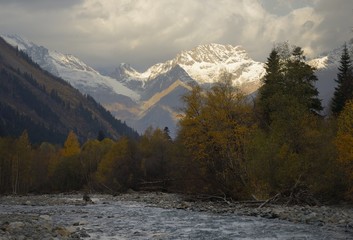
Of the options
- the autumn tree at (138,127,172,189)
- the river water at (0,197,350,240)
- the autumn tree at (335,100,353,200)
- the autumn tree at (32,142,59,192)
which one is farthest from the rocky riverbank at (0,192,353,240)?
the autumn tree at (32,142,59,192)

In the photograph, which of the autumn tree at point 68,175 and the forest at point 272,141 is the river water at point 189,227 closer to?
the forest at point 272,141

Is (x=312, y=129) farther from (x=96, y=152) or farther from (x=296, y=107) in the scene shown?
(x=96, y=152)

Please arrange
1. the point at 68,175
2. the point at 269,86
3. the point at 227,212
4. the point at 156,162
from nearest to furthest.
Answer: the point at 227,212 → the point at 269,86 → the point at 156,162 → the point at 68,175

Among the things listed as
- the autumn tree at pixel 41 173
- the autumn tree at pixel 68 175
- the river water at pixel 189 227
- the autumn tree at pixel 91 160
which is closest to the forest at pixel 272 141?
the river water at pixel 189 227

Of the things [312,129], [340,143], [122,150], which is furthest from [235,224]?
[122,150]

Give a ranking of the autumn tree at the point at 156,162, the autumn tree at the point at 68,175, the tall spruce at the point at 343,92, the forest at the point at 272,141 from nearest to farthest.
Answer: the forest at the point at 272,141, the tall spruce at the point at 343,92, the autumn tree at the point at 156,162, the autumn tree at the point at 68,175

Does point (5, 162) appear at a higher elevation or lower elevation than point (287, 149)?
higher

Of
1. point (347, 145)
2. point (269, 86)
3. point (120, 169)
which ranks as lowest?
point (120, 169)

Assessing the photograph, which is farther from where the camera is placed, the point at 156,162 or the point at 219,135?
the point at 156,162

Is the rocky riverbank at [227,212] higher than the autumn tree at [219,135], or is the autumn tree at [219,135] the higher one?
the autumn tree at [219,135]

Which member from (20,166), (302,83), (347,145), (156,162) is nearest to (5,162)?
(20,166)

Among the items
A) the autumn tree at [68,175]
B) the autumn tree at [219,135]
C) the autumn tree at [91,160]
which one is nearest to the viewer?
the autumn tree at [219,135]

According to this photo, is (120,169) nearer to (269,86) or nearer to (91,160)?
(91,160)

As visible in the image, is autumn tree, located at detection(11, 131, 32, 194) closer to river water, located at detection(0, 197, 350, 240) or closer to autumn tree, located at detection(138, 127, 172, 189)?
autumn tree, located at detection(138, 127, 172, 189)
